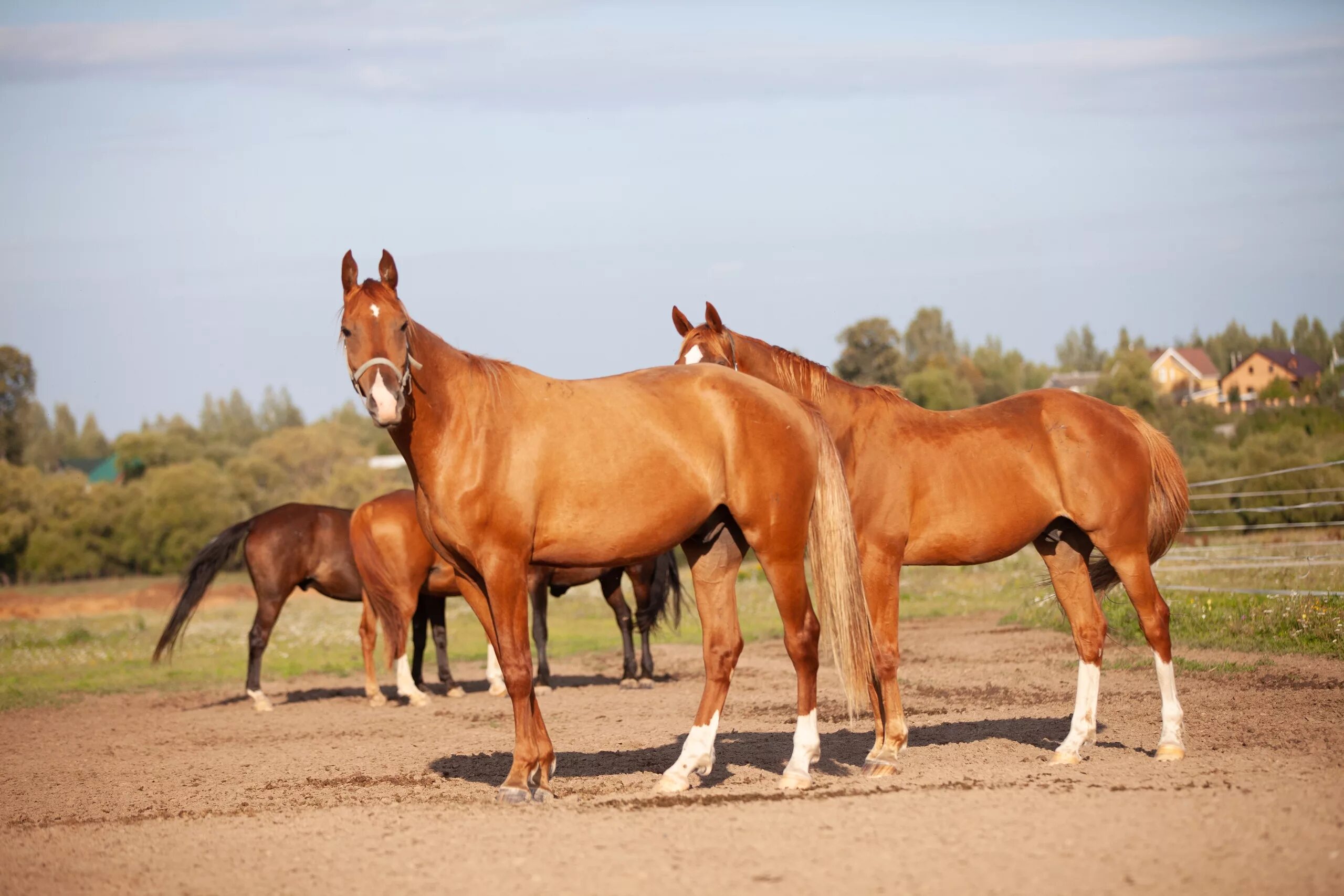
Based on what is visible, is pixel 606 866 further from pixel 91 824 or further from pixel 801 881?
pixel 91 824

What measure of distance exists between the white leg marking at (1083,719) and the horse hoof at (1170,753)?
394 mm

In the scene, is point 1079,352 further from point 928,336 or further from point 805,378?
point 805,378

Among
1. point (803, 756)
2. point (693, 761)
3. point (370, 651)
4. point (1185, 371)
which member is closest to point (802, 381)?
point (803, 756)

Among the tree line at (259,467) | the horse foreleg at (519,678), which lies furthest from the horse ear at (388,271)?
the tree line at (259,467)

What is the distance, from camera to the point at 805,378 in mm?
7477

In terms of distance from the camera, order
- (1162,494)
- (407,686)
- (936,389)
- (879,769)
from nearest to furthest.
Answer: (879,769) < (1162,494) < (407,686) < (936,389)

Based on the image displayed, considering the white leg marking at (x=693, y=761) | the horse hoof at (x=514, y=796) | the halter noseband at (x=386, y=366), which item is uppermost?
the halter noseband at (x=386, y=366)

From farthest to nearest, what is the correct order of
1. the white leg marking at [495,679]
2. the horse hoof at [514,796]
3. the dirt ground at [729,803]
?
the white leg marking at [495,679] < the horse hoof at [514,796] < the dirt ground at [729,803]

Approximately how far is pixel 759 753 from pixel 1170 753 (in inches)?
100

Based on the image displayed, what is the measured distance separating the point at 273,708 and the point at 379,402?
27.2 ft

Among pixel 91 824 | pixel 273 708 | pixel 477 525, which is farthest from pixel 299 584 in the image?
pixel 477 525

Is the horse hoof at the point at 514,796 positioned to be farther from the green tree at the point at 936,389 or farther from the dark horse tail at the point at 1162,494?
the green tree at the point at 936,389

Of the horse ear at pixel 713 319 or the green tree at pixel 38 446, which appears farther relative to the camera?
the green tree at pixel 38 446

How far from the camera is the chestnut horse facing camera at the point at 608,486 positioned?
5.97 metres
